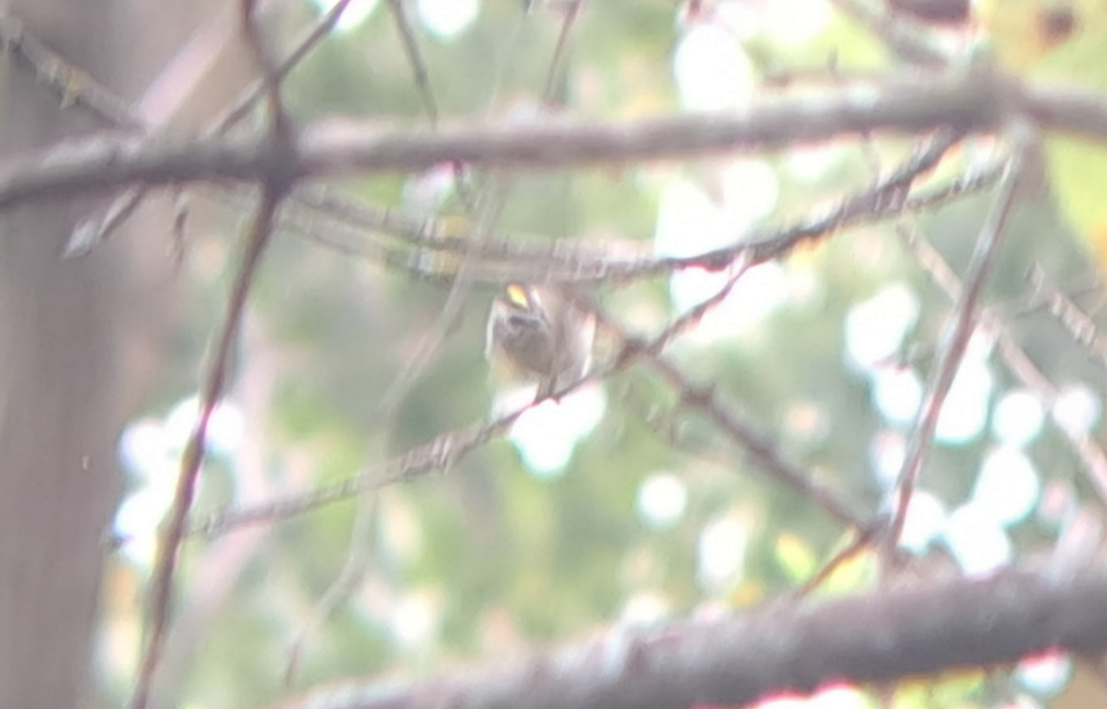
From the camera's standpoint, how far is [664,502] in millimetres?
2076

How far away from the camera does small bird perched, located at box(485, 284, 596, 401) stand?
2.52 ft

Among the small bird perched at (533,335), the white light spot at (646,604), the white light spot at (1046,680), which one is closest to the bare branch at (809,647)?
the small bird perched at (533,335)

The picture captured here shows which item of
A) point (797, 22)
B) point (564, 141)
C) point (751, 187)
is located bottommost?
point (564, 141)

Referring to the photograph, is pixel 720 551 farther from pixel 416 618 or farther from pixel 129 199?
pixel 129 199

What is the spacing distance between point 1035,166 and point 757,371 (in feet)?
4.57

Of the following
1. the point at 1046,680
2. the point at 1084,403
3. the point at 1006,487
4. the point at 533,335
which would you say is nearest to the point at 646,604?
the point at 1006,487

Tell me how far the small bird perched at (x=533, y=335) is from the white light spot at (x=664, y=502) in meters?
1.23

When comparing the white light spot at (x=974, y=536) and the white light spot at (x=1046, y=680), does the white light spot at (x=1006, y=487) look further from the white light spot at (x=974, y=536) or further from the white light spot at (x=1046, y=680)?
the white light spot at (x=1046, y=680)

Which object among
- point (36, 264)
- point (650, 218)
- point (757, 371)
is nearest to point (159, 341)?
point (36, 264)

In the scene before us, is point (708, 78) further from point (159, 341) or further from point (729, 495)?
point (159, 341)

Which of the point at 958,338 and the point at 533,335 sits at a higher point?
the point at 533,335

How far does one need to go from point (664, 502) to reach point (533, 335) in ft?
4.40

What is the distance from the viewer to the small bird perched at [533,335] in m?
0.77

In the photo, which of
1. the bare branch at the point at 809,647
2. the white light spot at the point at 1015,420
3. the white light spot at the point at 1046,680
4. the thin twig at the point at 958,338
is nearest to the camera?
the bare branch at the point at 809,647
